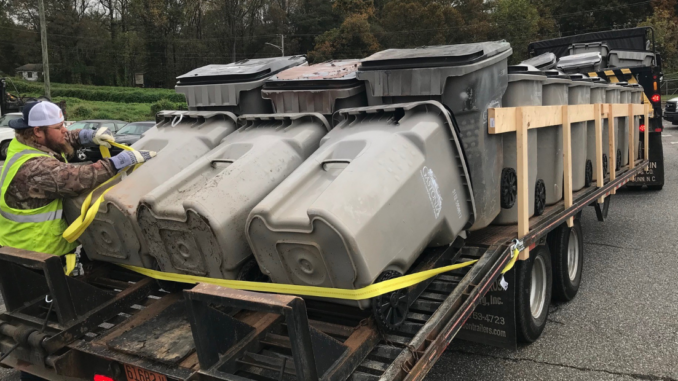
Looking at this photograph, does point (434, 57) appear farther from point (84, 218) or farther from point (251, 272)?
point (84, 218)

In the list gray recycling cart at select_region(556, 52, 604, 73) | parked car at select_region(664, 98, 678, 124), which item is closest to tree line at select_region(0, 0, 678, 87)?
parked car at select_region(664, 98, 678, 124)

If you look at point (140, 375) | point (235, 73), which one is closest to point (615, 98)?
point (235, 73)

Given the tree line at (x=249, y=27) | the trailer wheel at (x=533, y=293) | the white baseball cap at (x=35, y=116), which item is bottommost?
the trailer wheel at (x=533, y=293)

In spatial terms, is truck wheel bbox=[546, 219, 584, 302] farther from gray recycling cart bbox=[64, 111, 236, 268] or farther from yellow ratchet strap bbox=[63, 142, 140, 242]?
yellow ratchet strap bbox=[63, 142, 140, 242]

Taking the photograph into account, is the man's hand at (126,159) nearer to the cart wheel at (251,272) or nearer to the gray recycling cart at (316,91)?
the cart wheel at (251,272)

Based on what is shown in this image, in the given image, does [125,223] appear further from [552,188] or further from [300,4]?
[300,4]

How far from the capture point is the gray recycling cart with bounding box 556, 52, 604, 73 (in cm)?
946

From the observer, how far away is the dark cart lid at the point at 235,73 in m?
4.52

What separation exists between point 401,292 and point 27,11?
243ft

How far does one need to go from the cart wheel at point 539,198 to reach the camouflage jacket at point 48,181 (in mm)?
3270

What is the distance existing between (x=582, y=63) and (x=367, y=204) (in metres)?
8.26

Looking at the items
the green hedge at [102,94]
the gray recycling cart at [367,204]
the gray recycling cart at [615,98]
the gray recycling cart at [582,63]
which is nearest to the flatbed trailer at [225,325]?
the gray recycling cart at [367,204]

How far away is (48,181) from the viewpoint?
132 inches

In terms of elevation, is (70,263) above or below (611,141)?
below
